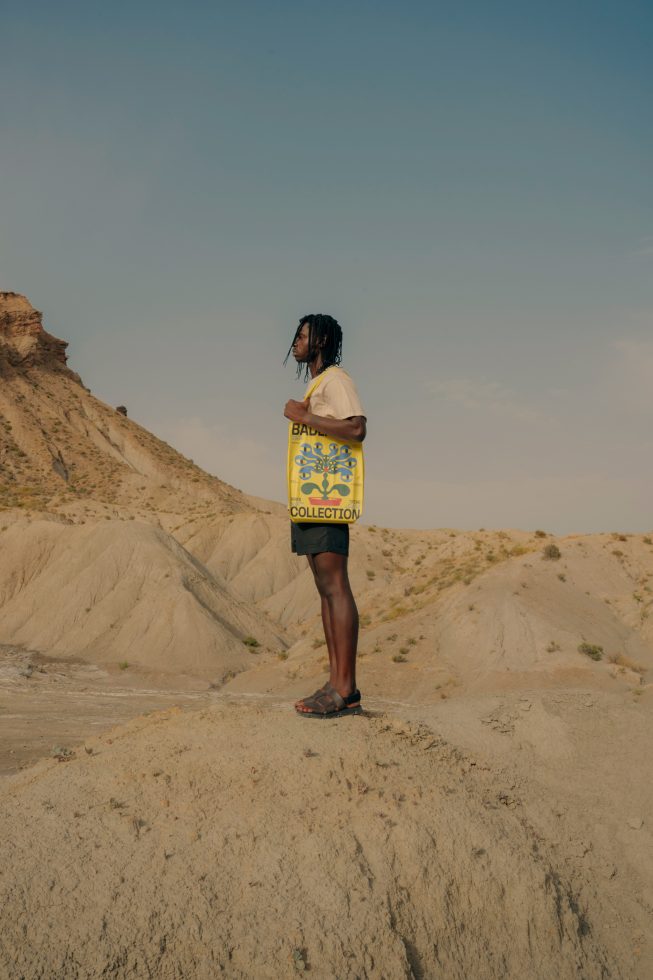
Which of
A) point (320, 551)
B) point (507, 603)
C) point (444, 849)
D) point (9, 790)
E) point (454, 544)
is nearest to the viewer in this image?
point (444, 849)

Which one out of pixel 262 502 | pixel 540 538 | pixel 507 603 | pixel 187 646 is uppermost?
pixel 262 502

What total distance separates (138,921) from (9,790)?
1670 millimetres

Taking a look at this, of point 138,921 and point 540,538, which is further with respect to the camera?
point 540,538

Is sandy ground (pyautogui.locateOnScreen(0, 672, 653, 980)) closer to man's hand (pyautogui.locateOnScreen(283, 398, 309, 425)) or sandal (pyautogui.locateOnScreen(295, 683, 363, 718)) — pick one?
sandal (pyautogui.locateOnScreen(295, 683, 363, 718))

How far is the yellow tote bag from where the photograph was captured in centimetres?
562

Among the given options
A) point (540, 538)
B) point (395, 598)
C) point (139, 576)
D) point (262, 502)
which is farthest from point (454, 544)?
point (262, 502)

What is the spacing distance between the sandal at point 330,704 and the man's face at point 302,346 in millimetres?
2462

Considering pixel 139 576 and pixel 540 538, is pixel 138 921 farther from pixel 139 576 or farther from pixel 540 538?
pixel 540 538

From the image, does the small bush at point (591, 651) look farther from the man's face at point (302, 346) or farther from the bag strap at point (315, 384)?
the bag strap at point (315, 384)

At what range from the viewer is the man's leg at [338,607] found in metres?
5.73

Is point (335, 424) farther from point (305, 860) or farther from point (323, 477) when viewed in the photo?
point (305, 860)

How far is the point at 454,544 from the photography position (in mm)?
45250

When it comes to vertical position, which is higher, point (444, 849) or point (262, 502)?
point (262, 502)

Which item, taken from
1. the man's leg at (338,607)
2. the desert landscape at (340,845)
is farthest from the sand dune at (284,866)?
the man's leg at (338,607)
